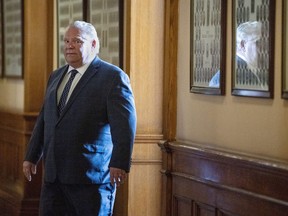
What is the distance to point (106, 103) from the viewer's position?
4645mm

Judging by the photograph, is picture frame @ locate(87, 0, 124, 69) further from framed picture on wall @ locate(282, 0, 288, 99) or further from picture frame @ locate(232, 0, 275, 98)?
framed picture on wall @ locate(282, 0, 288, 99)

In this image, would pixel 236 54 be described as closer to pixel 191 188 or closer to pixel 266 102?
pixel 266 102

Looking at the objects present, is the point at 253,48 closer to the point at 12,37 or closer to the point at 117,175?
the point at 117,175

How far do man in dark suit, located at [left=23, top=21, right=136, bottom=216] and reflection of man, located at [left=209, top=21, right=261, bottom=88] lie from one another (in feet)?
2.03

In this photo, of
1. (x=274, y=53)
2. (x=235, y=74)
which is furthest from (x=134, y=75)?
(x=274, y=53)

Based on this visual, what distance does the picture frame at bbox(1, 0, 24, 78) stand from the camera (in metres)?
7.92

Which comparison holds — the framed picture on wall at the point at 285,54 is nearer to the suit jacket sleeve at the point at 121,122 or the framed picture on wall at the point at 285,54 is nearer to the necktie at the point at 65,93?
the suit jacket sleeve at the point at 121,122

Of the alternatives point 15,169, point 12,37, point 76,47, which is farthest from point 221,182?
point 12,37

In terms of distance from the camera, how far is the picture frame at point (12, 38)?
792 centimetres

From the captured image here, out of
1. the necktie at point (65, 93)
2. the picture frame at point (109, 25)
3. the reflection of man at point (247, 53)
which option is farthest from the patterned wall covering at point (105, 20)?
the reflection of man at point (247, 53)

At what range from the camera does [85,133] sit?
4637mm

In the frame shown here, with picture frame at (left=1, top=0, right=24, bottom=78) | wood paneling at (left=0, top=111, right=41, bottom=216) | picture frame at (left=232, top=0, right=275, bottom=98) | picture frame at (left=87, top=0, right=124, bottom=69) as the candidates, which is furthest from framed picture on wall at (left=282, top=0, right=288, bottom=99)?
picture frame at (left=1, top=0, right=24, bottom=78)

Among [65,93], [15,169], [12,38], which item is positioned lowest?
[15,169]

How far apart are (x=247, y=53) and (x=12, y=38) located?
417cm
